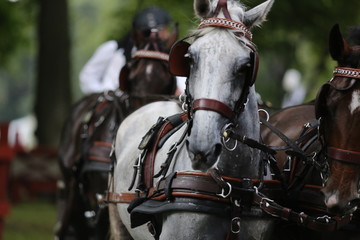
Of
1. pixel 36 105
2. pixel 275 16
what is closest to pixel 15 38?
pixel 36 105

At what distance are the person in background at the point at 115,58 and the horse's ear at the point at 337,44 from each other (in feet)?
11.0

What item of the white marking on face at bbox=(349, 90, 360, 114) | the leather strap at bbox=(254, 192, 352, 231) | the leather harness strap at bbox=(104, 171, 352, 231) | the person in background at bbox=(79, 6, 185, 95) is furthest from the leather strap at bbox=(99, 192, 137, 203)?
the person in background at bbox=(79, 6, 185, 95)

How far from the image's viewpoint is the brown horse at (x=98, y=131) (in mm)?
8250

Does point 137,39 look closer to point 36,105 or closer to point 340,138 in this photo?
point 340,138

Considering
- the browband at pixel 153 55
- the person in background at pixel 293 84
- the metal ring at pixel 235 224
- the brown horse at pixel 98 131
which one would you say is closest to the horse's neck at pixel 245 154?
the metal ring at pixel 235 224

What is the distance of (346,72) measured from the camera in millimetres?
5617

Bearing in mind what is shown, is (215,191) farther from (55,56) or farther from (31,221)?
(55,56)

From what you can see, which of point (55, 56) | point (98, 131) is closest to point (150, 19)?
point (98, 131)

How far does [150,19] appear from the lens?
29.2 feet

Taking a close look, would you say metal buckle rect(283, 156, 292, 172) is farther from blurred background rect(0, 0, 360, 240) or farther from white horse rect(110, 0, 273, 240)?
blurred background rect(0, 0, 360, 240)

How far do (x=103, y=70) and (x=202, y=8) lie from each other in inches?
220

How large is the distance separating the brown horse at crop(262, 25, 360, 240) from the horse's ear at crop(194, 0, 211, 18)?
920 mm

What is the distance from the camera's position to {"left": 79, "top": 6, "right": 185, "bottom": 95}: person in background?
8922 mm

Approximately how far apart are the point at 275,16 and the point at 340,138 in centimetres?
1303
